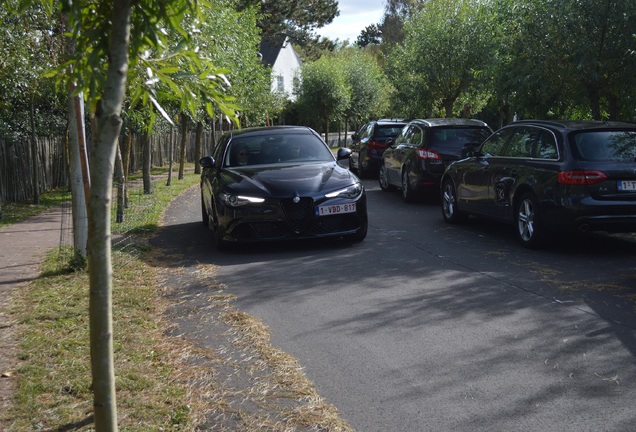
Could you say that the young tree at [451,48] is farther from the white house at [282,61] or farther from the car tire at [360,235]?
the white house at [282,61]

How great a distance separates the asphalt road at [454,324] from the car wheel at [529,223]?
0.20m

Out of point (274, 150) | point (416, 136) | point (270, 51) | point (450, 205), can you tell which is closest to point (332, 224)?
point (274, 150)

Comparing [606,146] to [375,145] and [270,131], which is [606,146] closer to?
[270,131]

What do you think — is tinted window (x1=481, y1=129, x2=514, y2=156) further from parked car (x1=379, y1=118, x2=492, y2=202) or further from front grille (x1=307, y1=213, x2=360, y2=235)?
parked car (x1=379, y1=118, x2=492, y2=202)

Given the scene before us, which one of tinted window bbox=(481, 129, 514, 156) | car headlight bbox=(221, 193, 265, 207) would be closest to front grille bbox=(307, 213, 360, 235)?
car headlight bbox=(221, 193, 265, 207)

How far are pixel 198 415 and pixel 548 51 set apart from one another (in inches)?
516

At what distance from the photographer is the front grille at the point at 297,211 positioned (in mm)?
10711

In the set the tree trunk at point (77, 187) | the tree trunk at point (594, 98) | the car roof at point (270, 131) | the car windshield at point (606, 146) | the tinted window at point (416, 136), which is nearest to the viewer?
the tree trunk at point (77, 187)

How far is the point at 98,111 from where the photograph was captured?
139 inches

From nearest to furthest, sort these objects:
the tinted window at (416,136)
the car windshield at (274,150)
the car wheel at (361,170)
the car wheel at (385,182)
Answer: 1. the car windshield at (274,150)
2. the tinted window at (416,136)
3. the car wheel at (385,182)
4. the car wheel at (361,170)

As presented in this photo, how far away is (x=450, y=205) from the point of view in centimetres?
1349

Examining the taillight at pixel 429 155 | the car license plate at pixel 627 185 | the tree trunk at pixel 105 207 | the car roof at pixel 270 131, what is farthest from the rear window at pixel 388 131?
the tree trunk at pixel 105 207

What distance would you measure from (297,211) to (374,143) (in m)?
13.1

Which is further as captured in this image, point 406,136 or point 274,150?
point 406,136
